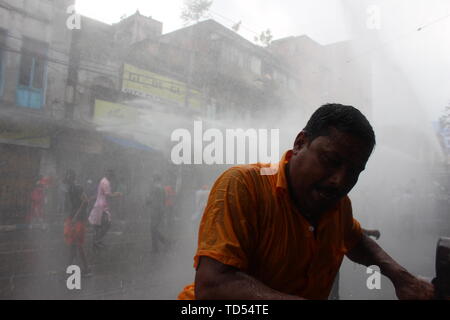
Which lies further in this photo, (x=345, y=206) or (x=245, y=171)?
(x=345, y=206)

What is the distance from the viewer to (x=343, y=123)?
1008mm

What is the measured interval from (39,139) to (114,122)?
2.43 meters

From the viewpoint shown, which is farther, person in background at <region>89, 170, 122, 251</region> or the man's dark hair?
person in background at <region>89, 170, 122, 251</region>

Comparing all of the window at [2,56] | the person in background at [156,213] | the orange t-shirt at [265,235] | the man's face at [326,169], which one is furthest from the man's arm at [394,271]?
the window at [2,56]

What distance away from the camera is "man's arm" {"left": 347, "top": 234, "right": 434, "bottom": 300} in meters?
1.17

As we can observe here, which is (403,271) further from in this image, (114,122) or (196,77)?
(196,77)

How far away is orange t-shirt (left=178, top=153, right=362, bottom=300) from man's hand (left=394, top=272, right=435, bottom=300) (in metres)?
0.28

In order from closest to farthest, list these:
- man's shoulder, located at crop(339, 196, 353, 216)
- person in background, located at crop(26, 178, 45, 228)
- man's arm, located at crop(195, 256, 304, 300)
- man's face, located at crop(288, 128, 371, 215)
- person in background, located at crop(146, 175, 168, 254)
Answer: man's arm, located at crop(195, 256, 304, 300)
man's face, located at crop(288, 128, 371, 215)
man's shoulder, located at crop(339, 196, 353, 216)
person in background, located at crop(146, 175, 168, 254)
person in background, located at crop(26, 178, 45, 228)

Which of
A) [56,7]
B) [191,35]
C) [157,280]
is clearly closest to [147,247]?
[157,280]

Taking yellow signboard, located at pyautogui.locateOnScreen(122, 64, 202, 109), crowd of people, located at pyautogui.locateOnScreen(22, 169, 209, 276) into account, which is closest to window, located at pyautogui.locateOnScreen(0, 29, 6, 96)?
crowd of people, located at pyautogui.locateOnScreen(22, 169, 209, 276)

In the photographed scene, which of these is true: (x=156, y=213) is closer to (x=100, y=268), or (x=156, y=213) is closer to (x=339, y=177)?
(x=100, y=268)

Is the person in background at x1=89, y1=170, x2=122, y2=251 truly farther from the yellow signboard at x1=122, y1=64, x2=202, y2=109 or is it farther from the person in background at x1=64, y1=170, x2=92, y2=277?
the yellow signboard at x1=122, y1=64, x2=202, y2=109

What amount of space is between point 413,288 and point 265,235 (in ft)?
1.94

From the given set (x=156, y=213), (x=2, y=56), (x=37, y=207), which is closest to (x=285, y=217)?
(x=156, y=213)
